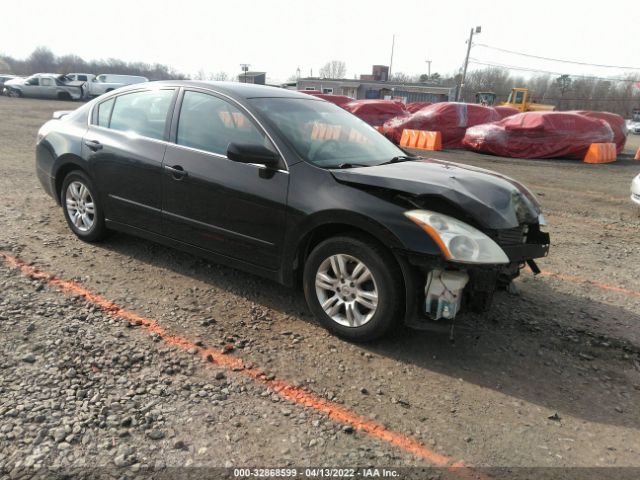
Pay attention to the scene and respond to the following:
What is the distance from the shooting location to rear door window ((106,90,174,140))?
430 cm

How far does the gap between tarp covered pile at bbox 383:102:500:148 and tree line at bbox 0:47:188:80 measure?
7052 cm

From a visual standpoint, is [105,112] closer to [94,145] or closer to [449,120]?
[94,145]

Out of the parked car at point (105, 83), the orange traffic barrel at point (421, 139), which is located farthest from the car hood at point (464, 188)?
the parked car at point (105, 83)

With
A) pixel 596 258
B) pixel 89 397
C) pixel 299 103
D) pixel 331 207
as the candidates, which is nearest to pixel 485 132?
pixel 596 258

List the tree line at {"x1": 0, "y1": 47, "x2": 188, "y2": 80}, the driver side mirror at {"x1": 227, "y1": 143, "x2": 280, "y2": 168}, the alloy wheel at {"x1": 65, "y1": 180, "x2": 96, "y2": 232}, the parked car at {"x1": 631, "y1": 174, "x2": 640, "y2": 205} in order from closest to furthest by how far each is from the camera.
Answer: the driver side mirror at {"x1": 227, "y1": 143, "x2": 280, "y2": 168} → the alloy wheel at {"x1": 65, "y1": 180, "x2": 96, "y2": 232} → the parked car at {"x1": 631, "y1": 174, "x2": 640, "y2": 205} → the tree line at {"x1": 0, "y1": 47, "x2": 188, "y2": 80}

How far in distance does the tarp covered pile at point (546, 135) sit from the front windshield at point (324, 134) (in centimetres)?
1318

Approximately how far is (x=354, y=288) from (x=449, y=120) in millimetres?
16185

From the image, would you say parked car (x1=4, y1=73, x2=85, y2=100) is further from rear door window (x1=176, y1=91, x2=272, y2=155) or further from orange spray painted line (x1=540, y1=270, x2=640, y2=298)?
orange spray painted line (x1=540, y1=270, x2=640, y2=298)

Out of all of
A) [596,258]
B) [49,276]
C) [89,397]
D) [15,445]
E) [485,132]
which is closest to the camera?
[15,445]

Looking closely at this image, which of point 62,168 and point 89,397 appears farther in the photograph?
point 62,168

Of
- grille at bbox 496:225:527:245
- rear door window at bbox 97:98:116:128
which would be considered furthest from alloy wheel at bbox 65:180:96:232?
grille at bbox 496:225:527:245

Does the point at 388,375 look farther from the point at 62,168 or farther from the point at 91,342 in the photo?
the point at 62,168

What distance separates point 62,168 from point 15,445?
11.4 feet

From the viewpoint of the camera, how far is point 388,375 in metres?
3.05
